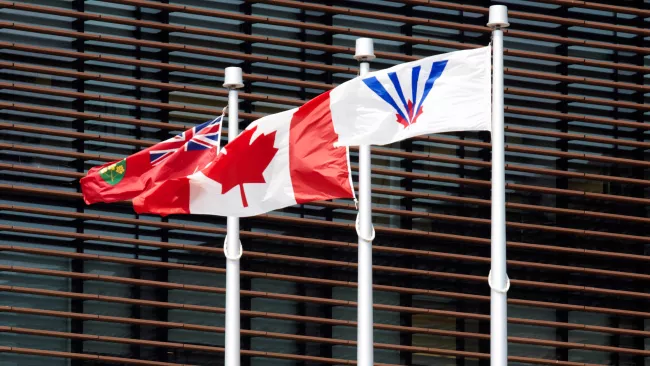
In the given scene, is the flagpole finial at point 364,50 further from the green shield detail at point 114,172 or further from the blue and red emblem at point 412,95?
the green shield detail at point 114,172

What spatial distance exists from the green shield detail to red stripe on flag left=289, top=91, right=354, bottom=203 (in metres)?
2.57

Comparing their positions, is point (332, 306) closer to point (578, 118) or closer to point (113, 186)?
point (578, 118)

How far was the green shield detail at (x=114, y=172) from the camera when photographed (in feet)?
61.0

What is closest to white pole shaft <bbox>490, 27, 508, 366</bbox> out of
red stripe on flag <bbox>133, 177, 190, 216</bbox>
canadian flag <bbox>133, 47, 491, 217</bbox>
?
canadian flag <bbox>133, 47, 491, 217</bbox>

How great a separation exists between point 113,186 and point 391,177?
7.62 meters

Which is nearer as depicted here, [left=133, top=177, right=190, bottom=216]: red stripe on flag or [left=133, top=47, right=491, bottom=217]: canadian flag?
[left=133, top=47, right=491, bottom=217]: canadian flag

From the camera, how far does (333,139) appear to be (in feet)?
54.4

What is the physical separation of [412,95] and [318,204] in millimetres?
9070

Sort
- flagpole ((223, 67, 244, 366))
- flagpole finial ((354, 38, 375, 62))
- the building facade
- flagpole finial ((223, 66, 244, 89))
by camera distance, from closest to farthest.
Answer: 1. flagpole finial ((354, 38, 375, 62))
2. flagpole ((223, 67, 244, 366))
3. flagpole finial ((223, 66, 244, 89))
4. the building facade

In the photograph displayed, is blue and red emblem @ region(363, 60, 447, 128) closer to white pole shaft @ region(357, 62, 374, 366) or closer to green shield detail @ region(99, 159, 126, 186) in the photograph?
white pole shaft @ region(357, 62, 374, 366)

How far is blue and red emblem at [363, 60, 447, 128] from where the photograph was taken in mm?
16016

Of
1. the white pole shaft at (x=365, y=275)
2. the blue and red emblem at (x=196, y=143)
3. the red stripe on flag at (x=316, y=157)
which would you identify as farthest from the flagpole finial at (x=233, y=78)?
the white pole shaft at (x=365, y=275)

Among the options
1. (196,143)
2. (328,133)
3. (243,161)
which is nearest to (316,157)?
(328,133)

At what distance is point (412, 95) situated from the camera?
52.7 ft
